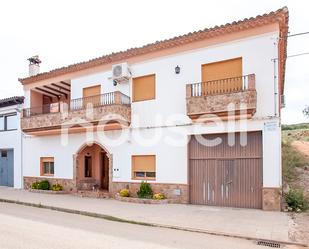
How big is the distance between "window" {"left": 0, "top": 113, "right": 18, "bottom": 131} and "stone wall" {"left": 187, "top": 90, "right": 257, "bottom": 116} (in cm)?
1257

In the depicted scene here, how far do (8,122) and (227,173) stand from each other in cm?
1485

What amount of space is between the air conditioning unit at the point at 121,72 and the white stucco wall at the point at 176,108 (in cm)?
30

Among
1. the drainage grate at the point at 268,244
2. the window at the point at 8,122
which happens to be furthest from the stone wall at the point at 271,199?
the window at the point at 8,122

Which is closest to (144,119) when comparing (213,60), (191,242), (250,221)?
(213,60)

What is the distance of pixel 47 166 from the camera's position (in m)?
17.4

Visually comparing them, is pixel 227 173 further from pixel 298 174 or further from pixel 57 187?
pixel 57 187

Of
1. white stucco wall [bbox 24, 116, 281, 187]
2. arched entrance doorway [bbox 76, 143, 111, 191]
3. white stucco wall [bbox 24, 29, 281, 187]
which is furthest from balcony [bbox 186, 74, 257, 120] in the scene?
arched entrance doorway [bbox 76, 143, 111, 191]

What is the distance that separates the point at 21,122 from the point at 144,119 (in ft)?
27.1

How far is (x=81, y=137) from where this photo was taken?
15742 millimetres

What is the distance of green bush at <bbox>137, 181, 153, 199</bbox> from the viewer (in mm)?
12953

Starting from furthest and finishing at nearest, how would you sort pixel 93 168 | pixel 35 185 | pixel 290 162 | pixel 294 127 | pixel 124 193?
pixel 294 127 < pixel 290 162 < pixel 93 168 < pixel 35 185 < pixel 124 193

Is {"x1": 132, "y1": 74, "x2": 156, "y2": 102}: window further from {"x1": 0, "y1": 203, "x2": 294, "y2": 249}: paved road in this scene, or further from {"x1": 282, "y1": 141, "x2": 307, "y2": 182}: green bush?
{"x1": 282, "y1": 141, "x2": 307, "y2": 182}: green bush

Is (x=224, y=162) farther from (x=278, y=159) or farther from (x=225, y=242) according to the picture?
(x=225, y=242)

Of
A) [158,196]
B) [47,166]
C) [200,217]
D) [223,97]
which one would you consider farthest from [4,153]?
[223,97]
